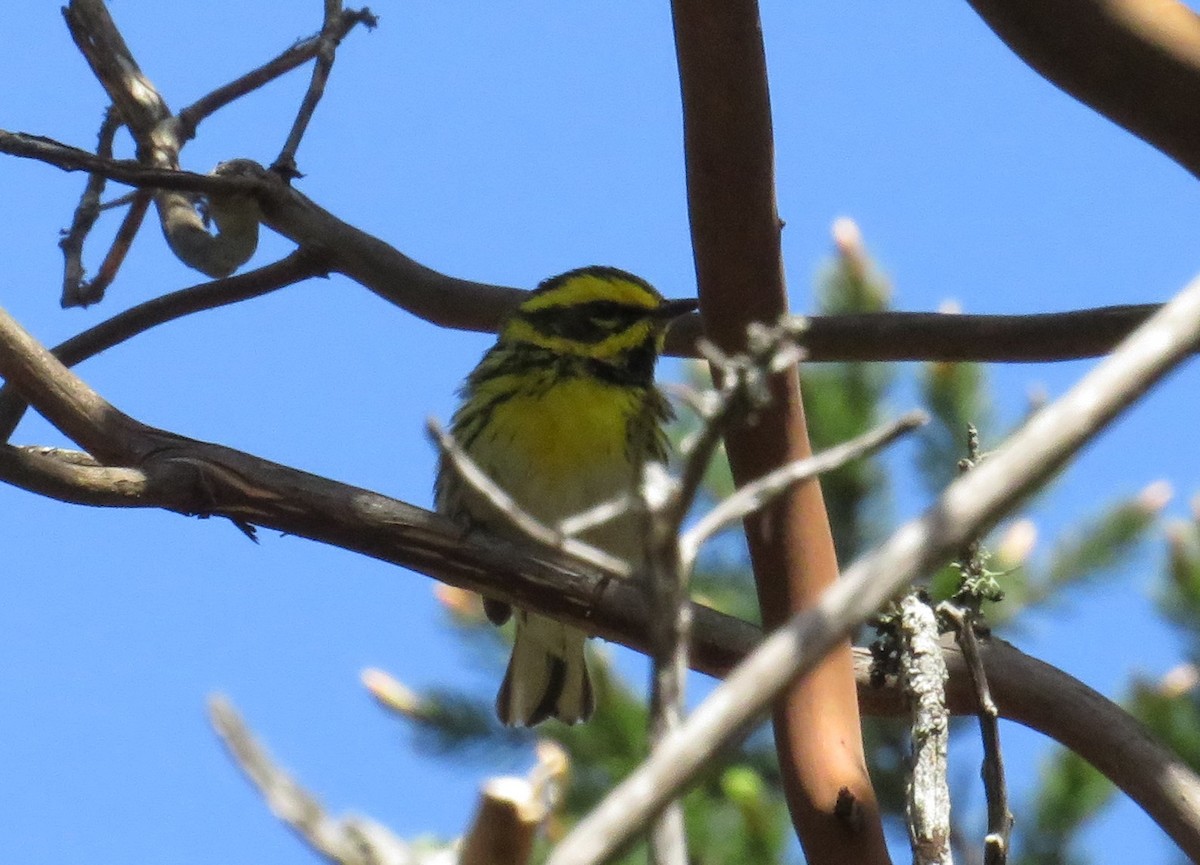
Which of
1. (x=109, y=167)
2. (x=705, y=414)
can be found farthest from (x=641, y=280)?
(x=705, y=414)

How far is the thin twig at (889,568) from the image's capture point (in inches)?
37.9

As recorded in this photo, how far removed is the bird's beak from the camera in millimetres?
4258

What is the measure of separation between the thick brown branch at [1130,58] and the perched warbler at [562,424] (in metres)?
1.80

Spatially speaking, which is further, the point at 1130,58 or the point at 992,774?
the point at 992,774

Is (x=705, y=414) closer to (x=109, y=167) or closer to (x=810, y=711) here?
(x=810, y=711)

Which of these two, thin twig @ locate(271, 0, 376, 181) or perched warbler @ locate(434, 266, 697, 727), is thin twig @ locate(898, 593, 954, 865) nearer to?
perched warbler @ locate(434, 266, 697, 727)

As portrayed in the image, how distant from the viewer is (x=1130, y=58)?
196 centimetres

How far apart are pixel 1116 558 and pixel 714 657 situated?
12.6ft

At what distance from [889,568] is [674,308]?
3.27 metres

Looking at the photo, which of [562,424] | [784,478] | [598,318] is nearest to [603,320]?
[598,318]

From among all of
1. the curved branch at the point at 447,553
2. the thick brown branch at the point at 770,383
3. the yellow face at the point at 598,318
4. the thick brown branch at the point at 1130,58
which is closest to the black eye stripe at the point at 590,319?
the yellow face at the point at 598,318

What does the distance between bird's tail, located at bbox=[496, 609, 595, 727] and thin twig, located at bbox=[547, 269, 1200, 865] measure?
3.30 m

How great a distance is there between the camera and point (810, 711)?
2.82 metres

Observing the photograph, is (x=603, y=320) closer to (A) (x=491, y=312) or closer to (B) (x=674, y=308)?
(B) (x=674, y=308)
